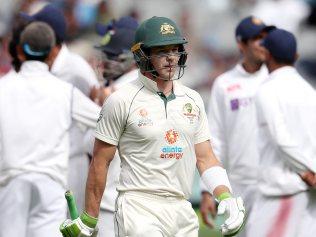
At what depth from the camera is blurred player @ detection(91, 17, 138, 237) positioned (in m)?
8.27

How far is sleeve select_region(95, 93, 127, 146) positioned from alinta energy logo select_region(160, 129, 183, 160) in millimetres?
249

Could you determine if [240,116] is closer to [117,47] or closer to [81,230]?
[117,47]

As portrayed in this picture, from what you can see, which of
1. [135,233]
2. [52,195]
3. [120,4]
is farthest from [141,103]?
[120,4]

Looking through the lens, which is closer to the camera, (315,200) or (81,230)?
(81,230)

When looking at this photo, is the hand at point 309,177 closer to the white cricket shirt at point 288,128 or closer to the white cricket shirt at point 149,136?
the white cricket shirt at point 288,128

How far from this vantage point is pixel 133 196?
6766 millimetres

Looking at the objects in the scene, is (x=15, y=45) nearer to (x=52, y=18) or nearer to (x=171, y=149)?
Answer: (x=52, y=18)

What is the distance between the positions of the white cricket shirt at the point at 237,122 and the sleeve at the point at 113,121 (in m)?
3.20

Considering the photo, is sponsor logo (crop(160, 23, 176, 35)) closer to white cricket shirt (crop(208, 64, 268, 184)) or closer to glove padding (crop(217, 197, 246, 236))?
glove padding (crop(217, 197, 246, 236))

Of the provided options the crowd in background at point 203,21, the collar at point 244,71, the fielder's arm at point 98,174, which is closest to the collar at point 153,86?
the fielder's arm at point 98,174

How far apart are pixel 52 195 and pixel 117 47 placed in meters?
1.16

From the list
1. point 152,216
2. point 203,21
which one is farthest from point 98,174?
point 203,21

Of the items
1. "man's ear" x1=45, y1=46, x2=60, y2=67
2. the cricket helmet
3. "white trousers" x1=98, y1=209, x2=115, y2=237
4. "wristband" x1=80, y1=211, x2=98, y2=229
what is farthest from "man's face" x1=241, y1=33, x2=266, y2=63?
"wristband" x1=80, y1=211, x2=98, y2=229

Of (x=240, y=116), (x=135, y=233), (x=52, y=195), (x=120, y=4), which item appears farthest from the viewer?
(x=120, y=4)
